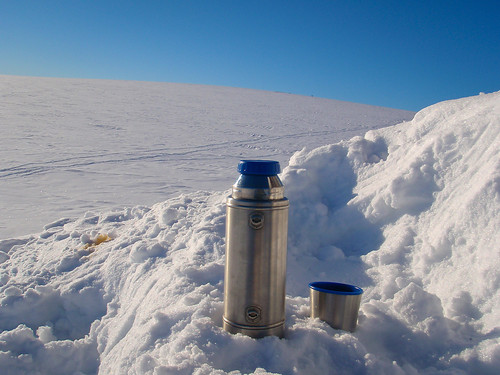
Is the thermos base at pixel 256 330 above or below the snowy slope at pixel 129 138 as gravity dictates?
below

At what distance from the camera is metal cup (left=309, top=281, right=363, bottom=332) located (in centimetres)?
205

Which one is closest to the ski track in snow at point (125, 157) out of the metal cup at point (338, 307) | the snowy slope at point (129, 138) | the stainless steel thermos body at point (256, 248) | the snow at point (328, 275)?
the snowy slope at point (129, 138)

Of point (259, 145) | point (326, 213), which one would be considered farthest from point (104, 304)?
point (259, 145)

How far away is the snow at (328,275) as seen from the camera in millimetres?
1887

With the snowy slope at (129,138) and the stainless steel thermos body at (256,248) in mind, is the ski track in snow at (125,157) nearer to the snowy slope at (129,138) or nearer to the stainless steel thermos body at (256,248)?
the snowy slope at (129,138)

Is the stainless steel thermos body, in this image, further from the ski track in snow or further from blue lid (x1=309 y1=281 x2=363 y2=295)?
the ski track in snow

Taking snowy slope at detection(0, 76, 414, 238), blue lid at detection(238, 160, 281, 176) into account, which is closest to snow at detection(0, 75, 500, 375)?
blue lid at detection(238, 160, 281, 176)

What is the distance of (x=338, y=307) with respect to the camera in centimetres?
206

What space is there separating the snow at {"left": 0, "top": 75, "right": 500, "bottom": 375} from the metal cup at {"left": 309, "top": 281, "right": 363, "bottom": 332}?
6 cm

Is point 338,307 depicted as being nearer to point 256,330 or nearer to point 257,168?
point 256,330

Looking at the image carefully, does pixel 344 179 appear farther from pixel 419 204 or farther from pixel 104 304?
pixel 104 304

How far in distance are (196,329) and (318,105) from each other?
77.1 feet

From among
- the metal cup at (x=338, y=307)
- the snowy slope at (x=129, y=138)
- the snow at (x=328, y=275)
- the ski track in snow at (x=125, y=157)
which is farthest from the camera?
the ski track in snow at (x=125, y=157)

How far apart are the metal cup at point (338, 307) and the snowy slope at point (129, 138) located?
4554 millimetres
